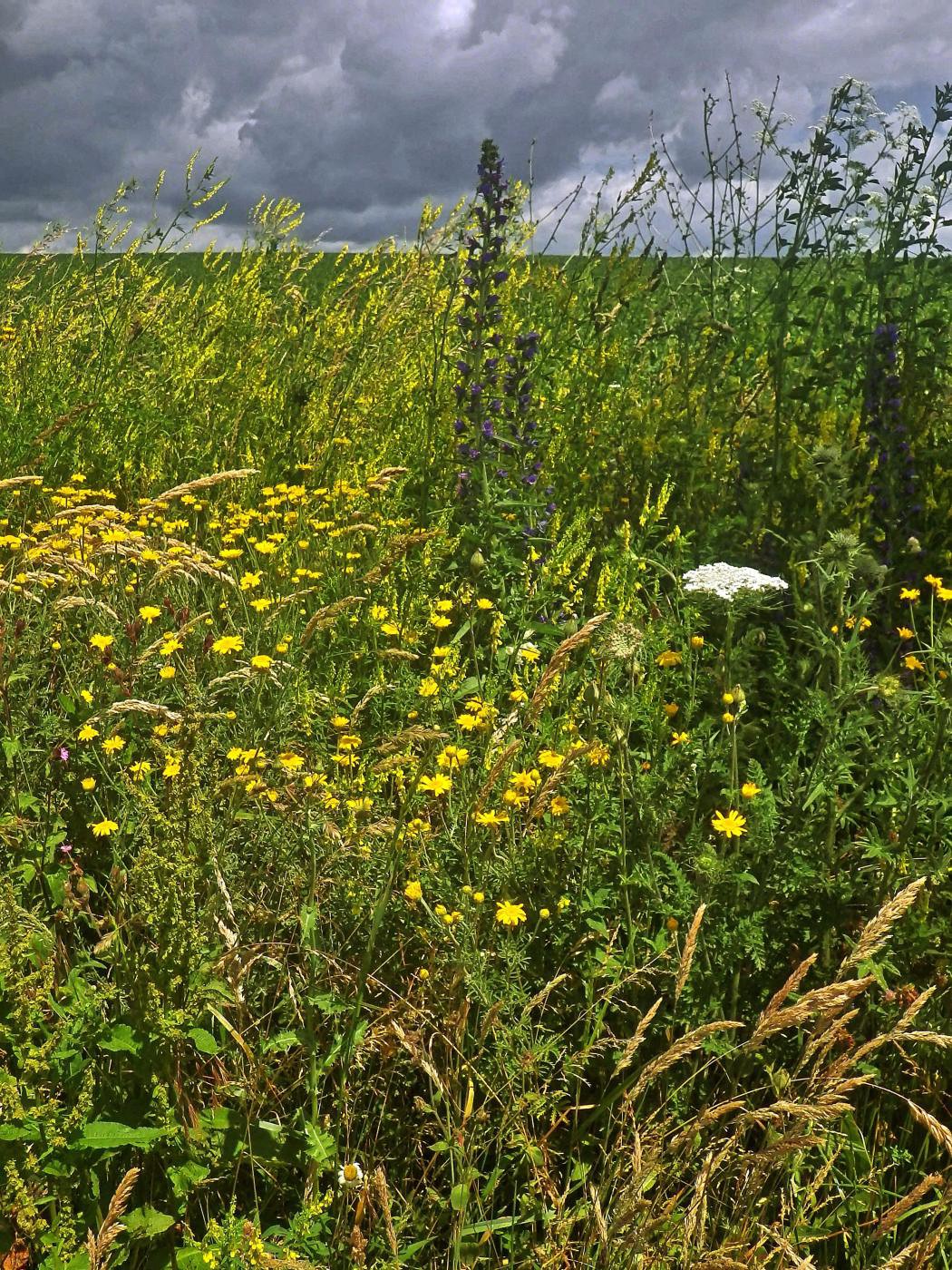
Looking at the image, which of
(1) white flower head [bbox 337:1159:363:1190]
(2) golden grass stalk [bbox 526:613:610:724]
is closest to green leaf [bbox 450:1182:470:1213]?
(1) white flower head [bbox 337:1159:363:1190]

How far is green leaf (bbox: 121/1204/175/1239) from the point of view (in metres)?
1.46

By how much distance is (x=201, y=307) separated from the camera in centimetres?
616

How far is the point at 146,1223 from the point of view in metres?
1.47

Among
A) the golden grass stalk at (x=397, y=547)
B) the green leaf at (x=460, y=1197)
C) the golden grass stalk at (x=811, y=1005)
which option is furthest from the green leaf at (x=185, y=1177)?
the golden grass stalk at (x=397, y=547)

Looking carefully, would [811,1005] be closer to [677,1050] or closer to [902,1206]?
[677,1050]

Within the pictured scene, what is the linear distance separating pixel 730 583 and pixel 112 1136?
1.59m

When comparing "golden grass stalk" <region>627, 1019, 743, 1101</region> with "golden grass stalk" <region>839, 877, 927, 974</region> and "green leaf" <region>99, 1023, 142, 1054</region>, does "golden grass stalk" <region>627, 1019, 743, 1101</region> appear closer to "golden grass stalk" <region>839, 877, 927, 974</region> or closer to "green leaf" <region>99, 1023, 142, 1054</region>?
"golden grass stalk" <region>839, 877, 927, 974</region>

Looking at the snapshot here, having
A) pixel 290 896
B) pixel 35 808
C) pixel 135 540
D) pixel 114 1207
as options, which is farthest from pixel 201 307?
pixel 114 1207

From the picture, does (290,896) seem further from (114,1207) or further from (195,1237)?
(114,1207)

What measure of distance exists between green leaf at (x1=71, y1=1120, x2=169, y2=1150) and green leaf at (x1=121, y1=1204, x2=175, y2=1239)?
0.34 ft

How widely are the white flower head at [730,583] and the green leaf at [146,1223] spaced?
4.97ft

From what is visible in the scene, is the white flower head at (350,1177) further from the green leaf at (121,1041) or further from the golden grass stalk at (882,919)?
the golden grass stalk at (882,919)

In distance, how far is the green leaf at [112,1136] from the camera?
4.78 ft

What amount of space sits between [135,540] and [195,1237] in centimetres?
181
